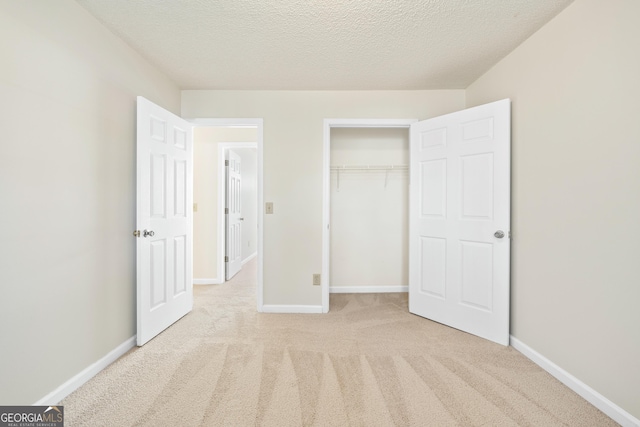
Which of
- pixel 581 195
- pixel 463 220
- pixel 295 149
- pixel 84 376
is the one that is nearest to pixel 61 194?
pixel 84 376

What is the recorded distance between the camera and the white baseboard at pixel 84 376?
4.98 feet

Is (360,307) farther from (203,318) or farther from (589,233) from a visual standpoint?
(589,233)

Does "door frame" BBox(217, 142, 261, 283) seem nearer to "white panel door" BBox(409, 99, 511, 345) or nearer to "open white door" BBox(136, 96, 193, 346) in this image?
"open white door" BBox(136, 96, 193, 346)

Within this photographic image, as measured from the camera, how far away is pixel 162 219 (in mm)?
2416

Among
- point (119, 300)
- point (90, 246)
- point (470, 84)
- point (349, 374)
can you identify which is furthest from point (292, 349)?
point (470, 84)

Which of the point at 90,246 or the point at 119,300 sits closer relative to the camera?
the point at 90,246

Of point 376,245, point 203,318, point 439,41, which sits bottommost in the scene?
point 203,318

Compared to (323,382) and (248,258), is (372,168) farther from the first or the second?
(248,258)

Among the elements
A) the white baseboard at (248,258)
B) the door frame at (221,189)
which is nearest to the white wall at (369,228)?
the door frame at (221,189)

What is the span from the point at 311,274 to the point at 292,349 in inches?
36.6

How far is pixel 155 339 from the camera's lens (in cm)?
229

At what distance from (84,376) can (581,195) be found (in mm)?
3299

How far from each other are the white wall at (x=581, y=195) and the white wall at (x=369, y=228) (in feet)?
5.02

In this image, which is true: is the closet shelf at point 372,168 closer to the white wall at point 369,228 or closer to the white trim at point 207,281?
the white wall at point 369,228
